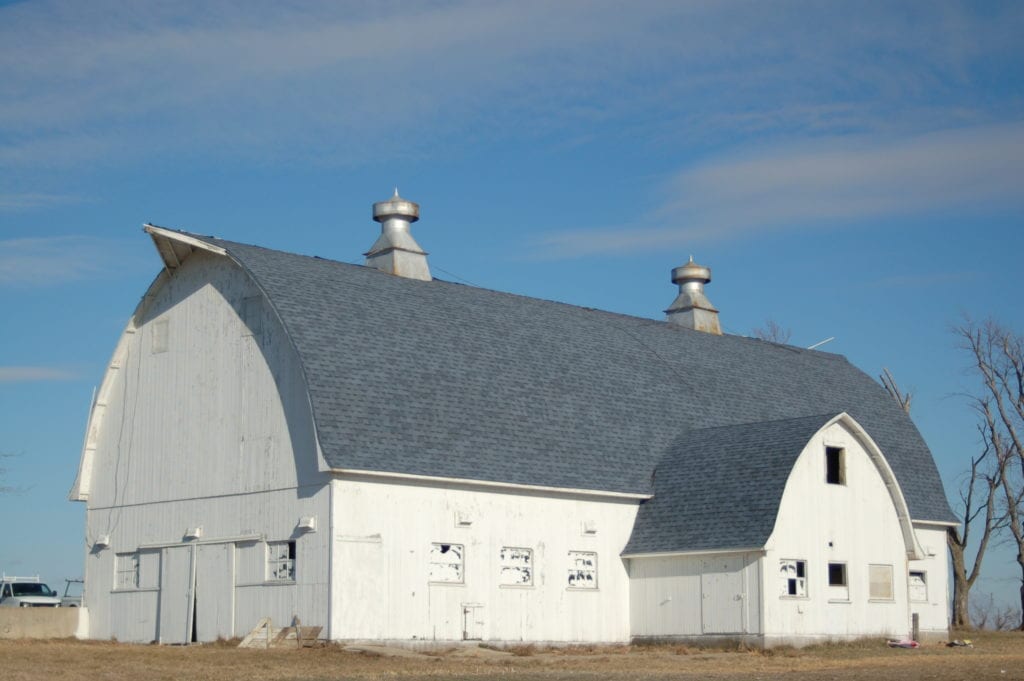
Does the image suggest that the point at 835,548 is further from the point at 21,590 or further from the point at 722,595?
the point at 21,590

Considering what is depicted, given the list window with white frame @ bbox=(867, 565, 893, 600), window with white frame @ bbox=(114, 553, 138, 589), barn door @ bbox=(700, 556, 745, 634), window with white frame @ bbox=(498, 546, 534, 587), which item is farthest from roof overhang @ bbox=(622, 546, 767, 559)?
window with white frame @ bbox=(114, 553, 138, 589)

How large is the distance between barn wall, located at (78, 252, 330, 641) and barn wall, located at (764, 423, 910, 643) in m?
9.76

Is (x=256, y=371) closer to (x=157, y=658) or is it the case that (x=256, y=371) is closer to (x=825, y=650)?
(x=157, y=658)

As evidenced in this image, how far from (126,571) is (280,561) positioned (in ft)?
17.4

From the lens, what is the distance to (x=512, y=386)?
31250 mm

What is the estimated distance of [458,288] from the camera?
34656 mm

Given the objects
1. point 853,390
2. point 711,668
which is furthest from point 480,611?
point 853,390

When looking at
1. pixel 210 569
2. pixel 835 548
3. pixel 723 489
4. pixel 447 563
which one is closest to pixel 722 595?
pixel 723 489

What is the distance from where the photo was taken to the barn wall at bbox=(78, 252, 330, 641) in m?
27.4

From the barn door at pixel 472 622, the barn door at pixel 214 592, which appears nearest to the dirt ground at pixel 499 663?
the barn door at pixel 472 622

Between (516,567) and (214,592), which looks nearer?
(214,592)

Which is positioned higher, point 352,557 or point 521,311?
point 521,311

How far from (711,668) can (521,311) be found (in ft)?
43.4

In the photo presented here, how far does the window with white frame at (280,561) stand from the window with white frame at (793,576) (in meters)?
10.2
